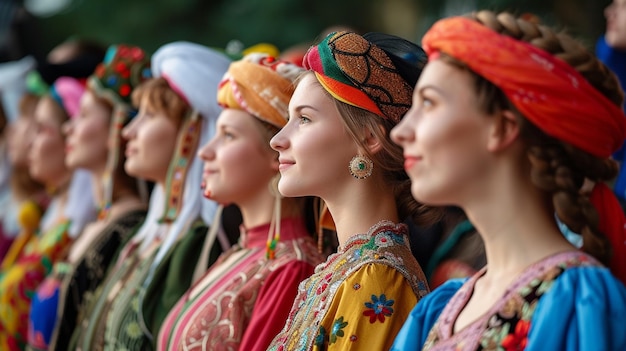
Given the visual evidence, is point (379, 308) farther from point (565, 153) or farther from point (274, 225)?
point (274, 225)

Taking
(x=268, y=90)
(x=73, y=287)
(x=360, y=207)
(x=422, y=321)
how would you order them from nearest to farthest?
1. (x=422, y=321)
2. (x=360, y=207)
3. (x=268, y=90)
4. (x=73, y=287)

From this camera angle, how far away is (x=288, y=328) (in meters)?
2.69

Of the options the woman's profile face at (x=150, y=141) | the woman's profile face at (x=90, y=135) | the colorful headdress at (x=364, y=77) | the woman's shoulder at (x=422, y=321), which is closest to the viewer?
the woman's shoulder at (x=422, y=321)

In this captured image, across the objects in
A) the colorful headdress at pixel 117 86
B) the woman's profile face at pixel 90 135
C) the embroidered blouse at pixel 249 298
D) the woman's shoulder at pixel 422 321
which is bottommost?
the woman's profile face at pixel 90 135

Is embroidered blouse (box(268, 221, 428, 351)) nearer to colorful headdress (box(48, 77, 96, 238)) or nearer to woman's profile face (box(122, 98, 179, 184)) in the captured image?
woman's profile face (box(122, 98, 179, 184))

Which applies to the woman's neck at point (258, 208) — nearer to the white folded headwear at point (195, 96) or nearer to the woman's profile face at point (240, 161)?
the woman's profile face at point (240, 161)

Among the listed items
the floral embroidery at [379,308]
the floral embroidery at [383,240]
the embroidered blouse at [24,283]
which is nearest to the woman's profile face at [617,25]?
the floral embroidery at [383,240]

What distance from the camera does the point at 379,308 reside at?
2424mm

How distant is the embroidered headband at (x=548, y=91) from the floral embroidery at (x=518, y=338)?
13.8 inches

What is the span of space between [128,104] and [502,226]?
9.31ft

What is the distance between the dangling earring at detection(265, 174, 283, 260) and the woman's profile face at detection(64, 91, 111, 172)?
64.3 inches

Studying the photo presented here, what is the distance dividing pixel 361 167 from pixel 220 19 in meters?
6.60

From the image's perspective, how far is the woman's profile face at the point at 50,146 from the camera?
17.3 ft

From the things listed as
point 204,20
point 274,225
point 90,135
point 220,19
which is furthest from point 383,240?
point 204,20
